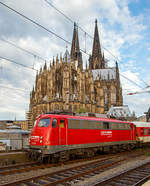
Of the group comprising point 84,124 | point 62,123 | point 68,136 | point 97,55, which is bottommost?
point 68,136

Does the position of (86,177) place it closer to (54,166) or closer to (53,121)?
(54,166)

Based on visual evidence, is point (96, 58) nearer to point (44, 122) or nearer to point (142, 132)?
point (142, 132)

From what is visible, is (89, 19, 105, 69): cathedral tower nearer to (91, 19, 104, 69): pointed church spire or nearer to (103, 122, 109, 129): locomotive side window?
(91, 19, 104, 69): pointed church spire

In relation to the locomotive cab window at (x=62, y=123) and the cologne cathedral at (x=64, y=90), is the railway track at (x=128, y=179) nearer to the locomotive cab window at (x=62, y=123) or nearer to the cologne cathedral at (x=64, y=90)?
the locomotive cab window at (x=62, y=123)

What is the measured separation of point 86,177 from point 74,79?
54218mm

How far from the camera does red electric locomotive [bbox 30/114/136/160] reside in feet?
38.3

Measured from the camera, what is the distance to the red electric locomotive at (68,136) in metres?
11.7

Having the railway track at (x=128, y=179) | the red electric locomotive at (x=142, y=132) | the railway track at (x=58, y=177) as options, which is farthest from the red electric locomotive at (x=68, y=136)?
the red electric locomotive at (x=142, y=132)

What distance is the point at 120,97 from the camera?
280ft

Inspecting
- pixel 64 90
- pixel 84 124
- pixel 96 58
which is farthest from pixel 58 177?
pixel 96 58

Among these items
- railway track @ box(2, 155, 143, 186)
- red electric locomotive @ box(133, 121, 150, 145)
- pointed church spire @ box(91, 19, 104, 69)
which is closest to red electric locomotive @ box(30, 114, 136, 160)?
railway track @ box(2, 155, 143, 186)

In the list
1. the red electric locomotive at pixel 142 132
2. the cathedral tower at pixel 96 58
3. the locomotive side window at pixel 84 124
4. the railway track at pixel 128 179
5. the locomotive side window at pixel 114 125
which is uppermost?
the cathedral tower at pixel 96 58

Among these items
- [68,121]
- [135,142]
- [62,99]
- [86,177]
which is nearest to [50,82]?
[62,99]

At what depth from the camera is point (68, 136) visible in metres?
12.7
